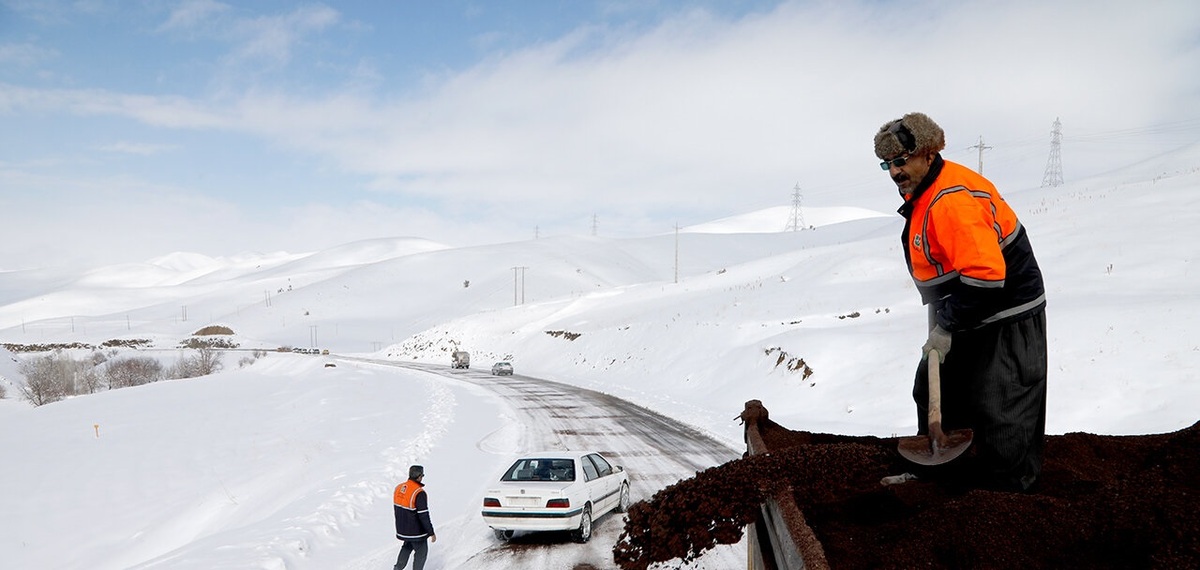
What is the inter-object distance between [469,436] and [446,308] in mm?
105117

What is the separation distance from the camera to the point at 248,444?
997 inches

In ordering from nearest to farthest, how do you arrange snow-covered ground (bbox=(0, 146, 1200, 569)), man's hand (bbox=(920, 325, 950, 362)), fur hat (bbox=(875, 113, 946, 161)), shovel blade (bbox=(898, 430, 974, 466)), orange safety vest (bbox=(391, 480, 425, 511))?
1. shovel blade (bbox=(898, 430, 974, 466))
2. man's hand (bbox=(920, 325, 950, 362))
3. fur hat (bbox=(875, 113, 946, 161))
4. orange safety vest (bbox=(391, 480, 425, 511))
5. snow-covered ground (bbox=(0, 146, 1200, 569))

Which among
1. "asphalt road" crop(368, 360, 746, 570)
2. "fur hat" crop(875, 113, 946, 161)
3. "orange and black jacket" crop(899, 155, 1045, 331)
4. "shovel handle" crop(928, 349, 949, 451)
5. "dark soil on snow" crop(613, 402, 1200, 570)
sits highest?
"fur hat" crop(875, 113, 946, 161)

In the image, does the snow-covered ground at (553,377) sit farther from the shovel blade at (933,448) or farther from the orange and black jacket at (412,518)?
the shovel blade at (933,448)

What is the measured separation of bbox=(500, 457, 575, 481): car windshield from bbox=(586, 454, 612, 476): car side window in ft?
2.07

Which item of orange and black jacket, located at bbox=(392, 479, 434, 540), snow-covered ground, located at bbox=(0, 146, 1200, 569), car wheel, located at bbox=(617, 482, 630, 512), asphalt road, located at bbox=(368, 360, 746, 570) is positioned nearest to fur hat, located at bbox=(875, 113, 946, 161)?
asphalt road, located at bbox=(368, 360, 746, 570)

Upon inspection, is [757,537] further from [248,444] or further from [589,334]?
[589,334]

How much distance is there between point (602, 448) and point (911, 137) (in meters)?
16.9

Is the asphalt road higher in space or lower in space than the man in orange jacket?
lower

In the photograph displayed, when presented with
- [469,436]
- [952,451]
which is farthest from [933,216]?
[469,436]

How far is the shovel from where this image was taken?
211cm

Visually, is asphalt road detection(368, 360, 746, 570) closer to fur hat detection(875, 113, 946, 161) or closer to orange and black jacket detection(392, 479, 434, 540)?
orange and black jacket detection(392, 479, 434, 540)

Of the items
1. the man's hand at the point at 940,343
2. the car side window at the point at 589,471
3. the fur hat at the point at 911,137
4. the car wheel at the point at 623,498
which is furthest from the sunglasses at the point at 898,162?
the car wheel at the point at 623,498

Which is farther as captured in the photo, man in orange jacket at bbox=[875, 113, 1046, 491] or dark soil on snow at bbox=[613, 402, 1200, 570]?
man in orange jacket at bbox=[875, 113, 1046, 491]
